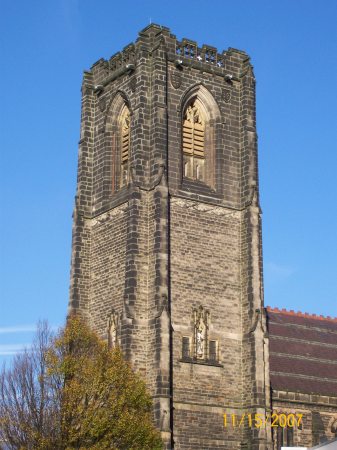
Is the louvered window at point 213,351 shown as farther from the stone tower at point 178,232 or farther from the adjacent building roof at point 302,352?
the adjacent building roof at point 302,352

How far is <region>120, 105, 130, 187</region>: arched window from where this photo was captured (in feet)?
139

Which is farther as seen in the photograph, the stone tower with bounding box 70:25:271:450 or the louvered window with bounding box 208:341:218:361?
the louvered window with bounding box 208:341:218:361

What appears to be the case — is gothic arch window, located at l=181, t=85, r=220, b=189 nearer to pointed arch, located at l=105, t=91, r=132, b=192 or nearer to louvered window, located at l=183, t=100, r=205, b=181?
louvered window, located at l=183, t=100, r=205, b=181

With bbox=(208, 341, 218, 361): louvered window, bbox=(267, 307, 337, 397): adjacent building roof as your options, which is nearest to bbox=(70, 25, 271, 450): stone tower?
bbox=(208, 341, 218, 361): louvered window

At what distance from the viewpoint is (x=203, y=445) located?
38.2 metres

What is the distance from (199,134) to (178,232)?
5.26 m

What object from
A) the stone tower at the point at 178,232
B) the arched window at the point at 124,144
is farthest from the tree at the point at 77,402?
the arched window at the point at 124,144

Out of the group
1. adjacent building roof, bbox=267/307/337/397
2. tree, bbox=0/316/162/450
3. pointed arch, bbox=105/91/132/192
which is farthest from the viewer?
pointed arch, bbox=105/91/132/192

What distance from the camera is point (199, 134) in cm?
4291

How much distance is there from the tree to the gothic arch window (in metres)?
9.37

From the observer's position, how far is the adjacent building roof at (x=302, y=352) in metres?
42.5
